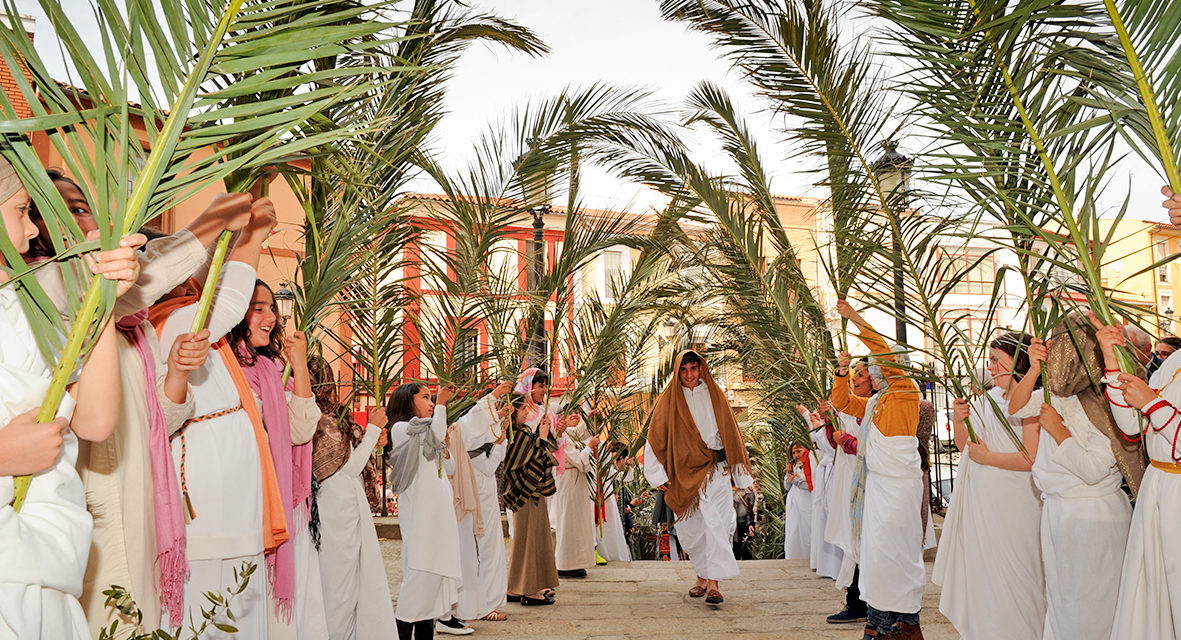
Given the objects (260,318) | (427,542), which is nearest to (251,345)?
(260,318)

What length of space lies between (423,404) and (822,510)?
17.3ft

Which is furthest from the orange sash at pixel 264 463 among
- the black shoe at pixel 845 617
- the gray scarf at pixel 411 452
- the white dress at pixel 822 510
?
the white dress at pixel 822 510

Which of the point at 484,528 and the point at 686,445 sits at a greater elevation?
the point at 686,445

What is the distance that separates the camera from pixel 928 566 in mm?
9594

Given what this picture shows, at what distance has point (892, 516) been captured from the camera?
6.26 meters

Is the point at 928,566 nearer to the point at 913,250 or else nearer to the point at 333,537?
the point at 913,250

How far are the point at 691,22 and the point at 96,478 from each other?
19.2 ft

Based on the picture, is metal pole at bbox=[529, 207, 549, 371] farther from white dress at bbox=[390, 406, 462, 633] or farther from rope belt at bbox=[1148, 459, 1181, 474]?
rope belt at bbox=[1148, 459, 1181, 474]

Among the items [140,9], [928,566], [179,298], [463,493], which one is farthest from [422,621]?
[928,566]

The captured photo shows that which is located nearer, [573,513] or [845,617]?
[845,617]

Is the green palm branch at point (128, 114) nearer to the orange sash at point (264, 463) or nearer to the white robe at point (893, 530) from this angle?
the orange sash at point (264, 463)

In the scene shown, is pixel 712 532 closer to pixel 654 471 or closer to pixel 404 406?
pixel 654 471

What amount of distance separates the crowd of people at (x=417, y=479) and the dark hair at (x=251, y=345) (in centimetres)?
2

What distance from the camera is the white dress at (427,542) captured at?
592 centimetres
